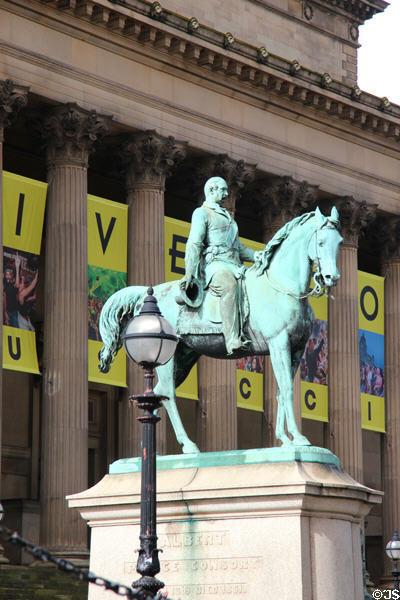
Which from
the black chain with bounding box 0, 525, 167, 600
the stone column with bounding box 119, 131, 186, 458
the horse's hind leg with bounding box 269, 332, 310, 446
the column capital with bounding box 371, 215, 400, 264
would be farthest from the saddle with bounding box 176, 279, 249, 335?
the column capital with bounding box 371, 215, 400, 264

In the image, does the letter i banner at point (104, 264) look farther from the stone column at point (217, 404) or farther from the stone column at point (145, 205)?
the stone column at point (217, 404)

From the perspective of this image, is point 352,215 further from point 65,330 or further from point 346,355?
point 65,330

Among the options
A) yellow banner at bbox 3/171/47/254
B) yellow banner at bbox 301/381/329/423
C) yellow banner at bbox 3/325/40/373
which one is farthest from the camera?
yellow banner at bbox 301/381/329/423

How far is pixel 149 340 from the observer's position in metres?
14.9

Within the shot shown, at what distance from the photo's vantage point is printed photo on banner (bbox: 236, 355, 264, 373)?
43219mm

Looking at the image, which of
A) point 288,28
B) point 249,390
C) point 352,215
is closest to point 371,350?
point 352,215

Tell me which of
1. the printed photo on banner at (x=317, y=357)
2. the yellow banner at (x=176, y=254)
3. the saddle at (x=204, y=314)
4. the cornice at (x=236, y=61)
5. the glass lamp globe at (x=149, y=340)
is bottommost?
the glass lamp globe at (x=149, y=340)

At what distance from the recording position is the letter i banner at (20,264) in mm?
36531

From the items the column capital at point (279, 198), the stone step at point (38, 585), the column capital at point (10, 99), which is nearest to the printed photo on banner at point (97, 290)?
the column capital at point (10, 99)

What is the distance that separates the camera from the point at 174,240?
41.7m

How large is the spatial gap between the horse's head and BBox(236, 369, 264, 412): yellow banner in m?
25.5

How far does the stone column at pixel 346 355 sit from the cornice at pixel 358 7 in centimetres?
945

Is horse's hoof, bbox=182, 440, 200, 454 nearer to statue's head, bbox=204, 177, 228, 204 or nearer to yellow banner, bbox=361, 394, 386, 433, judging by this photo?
statue's head, bbox=204, 177, 228, 204

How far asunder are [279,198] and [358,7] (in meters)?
12.8
